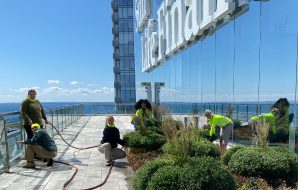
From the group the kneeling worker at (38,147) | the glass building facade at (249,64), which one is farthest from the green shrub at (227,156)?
the kneeling worker at (38,147)

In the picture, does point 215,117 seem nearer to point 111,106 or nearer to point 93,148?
point 93,148

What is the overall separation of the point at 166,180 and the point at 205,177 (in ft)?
1.69

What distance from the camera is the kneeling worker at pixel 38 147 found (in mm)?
7863

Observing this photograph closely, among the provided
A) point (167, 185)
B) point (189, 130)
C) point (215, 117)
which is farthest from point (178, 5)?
point (167, 185)

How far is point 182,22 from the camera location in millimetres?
15742

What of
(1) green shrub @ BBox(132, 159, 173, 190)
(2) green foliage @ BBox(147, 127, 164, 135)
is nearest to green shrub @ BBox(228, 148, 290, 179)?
(1) green shrub @ BBox(132, 159, 173, 190)

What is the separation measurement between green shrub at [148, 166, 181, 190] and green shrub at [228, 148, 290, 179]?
68.6 inches

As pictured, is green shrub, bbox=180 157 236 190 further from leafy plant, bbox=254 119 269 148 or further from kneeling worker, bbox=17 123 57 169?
kneeling worker, bbox=17 123 57 169

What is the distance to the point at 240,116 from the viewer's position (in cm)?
1064

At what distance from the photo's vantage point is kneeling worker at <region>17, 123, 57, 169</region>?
7.86 meters

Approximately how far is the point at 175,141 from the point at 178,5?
40.3 feet

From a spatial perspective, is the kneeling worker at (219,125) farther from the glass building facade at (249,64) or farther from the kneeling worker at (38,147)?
the kneeling worker at (38,147)

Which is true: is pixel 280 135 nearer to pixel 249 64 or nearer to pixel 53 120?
pixel 249 64

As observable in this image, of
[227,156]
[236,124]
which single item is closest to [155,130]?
[236,124]
